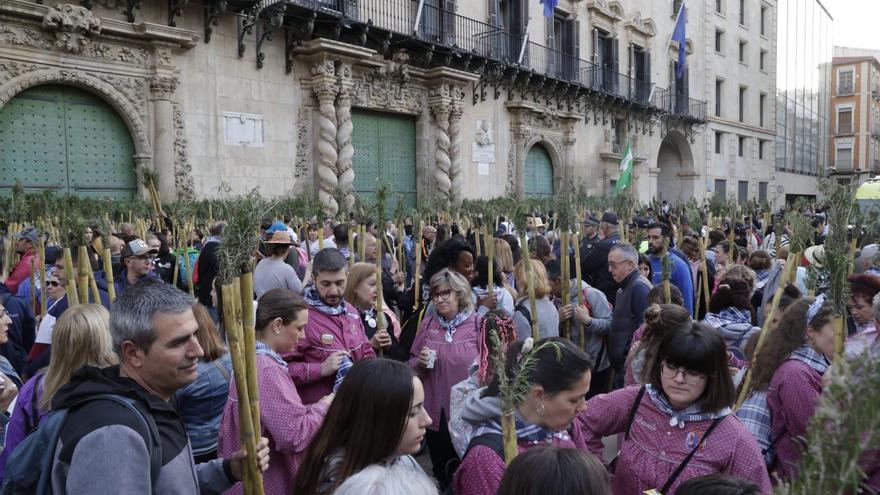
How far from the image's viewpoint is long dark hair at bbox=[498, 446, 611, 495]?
143 centimetres

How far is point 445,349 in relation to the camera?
3.59 m

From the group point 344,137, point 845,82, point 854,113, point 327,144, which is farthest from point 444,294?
point 845,82

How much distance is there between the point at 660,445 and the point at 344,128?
1267cm

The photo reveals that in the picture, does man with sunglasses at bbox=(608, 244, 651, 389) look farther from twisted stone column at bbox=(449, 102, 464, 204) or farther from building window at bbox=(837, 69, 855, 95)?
building window at bbox=(837, 69, 855, 95)

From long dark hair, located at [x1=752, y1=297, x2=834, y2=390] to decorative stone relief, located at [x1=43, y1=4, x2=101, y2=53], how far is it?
11.0 m

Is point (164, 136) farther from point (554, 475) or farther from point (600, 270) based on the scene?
point (554, 475)

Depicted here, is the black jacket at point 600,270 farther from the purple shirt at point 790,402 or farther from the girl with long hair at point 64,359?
the girl with long hair at point 64,359

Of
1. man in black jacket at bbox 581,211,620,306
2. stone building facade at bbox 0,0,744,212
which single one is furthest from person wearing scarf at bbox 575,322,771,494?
stone building facade at bbox 0,0,744,212

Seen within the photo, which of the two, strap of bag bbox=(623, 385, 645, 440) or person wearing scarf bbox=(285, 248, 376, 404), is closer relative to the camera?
strap of bag bbox=(623, 385, 645, 440)

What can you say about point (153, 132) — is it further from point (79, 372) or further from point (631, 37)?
point (631, 37)

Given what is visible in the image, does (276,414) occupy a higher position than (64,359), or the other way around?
(64,359)

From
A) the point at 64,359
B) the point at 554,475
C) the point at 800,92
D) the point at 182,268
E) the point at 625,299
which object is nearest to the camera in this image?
the point at 554,475

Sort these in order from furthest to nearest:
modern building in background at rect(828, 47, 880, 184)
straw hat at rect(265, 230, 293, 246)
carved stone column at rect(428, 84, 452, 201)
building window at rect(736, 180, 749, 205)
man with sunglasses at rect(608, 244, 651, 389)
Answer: modern building in background at rect(828, 47, 880, 184)
building window at rect(736, 180, 749, 205)
carved stone column at rect(428, 84, 452, 201)
straw hat at rect(265, 230, 293, 246)
man with sunglasses at rect(608, 244, 651, 389)

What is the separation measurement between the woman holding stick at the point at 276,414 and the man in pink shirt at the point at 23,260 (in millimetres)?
3611
